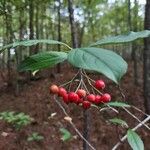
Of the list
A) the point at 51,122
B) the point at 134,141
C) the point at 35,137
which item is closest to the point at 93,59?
the point at 134,141

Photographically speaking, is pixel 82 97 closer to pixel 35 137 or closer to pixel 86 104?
pixel 86 104

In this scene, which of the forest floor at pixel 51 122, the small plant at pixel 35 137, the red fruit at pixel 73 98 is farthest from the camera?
the forest floor at pixel 51 122

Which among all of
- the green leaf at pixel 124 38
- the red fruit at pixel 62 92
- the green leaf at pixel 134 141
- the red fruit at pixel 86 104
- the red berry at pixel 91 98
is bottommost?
the green leaf at pixel 134 141

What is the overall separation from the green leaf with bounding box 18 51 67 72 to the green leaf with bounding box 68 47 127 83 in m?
0.07

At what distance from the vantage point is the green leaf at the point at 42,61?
98cm

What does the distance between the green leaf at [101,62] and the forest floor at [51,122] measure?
9.33m

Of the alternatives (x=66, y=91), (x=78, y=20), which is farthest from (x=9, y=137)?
(x=78, y=20)

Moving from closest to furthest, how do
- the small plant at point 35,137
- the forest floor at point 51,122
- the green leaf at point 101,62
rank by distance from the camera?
the green leaf at point 101,62, the small plant at point 35,137, the forest floor at point 51,122

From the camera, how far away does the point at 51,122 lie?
43.2 ft

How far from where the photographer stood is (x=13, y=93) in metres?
17.7

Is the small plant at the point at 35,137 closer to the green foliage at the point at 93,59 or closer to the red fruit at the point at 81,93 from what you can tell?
the red fruit at the point at 81,93

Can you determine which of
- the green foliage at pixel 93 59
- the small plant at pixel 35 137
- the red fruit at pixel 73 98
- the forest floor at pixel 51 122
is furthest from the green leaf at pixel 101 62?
the small plant at pixel 35 137

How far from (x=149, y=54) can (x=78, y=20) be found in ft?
54.6

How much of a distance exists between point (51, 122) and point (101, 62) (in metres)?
12.4
